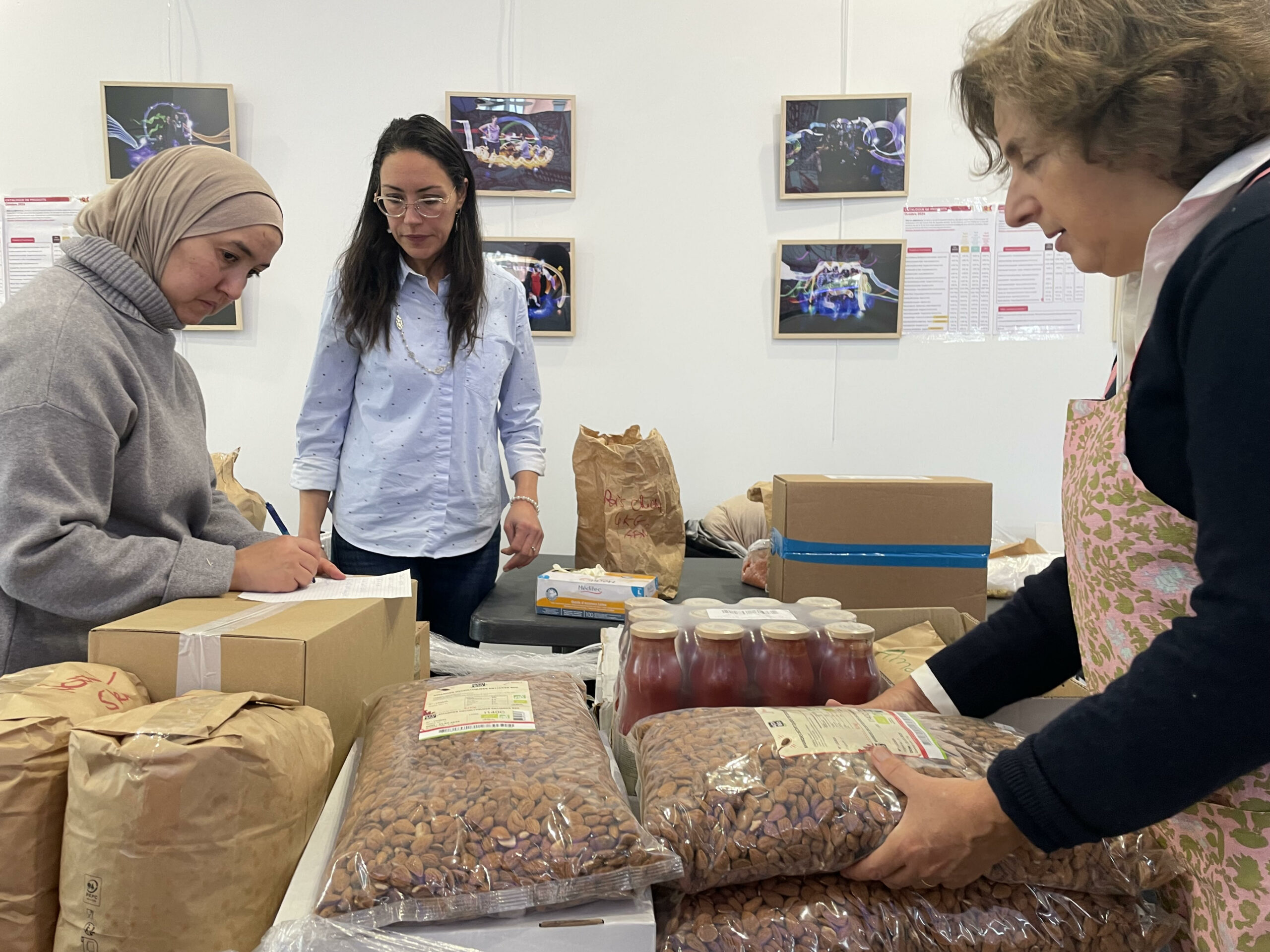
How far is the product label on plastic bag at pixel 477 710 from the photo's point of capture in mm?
788

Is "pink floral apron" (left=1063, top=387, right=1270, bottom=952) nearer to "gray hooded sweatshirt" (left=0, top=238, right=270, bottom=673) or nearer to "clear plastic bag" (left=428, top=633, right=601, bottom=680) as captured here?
"clear plastic bag" (left=428, top=633, right=601, bottom=680)

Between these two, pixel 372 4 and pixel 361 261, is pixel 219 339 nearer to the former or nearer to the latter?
pixel 372 4

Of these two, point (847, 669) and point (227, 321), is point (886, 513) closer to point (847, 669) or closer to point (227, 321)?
point (847, 669)

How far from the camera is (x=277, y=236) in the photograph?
49.9 inches

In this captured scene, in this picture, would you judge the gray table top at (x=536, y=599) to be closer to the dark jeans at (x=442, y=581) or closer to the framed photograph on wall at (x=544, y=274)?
the dark jeans at (x=442, y=581)

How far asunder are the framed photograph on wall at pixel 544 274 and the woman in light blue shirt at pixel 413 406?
1115mm

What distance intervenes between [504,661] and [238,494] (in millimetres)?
1315

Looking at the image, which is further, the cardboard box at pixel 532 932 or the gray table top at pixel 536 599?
the gray table top at pixel 536 599

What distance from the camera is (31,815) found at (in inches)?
26.0

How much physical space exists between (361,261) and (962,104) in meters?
1.48

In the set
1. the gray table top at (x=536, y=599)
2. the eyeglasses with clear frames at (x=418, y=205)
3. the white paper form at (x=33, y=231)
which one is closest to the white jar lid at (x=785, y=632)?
the gray table top at (x=536, y=599)

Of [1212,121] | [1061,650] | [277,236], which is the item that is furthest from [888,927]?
[277,236]

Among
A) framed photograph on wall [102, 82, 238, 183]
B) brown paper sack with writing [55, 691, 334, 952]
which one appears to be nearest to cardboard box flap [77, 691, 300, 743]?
brown paper sack with writing [55, 691, 334, 952]

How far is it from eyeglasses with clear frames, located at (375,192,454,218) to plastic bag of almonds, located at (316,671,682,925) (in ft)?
4.56
